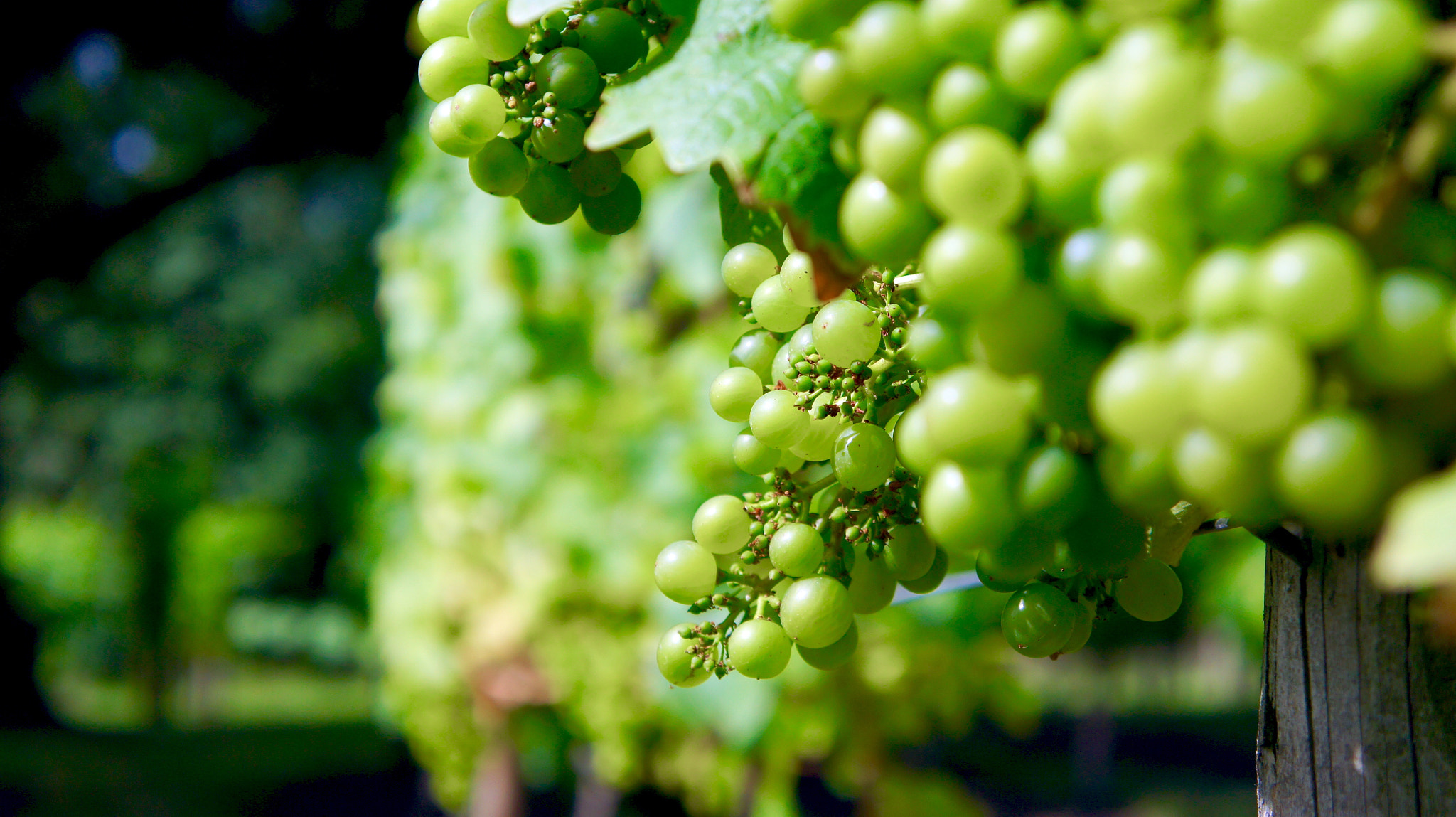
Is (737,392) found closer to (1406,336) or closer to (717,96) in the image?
(717,96)

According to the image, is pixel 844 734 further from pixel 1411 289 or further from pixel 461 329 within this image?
pixel 1411 289

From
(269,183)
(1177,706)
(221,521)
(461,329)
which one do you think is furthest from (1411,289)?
(1177,706)

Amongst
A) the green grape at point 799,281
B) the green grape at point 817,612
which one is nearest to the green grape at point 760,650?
the green grape at point 817,612

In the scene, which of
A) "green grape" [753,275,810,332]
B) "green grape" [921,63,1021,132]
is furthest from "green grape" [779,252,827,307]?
"green grape" [921,63,1021,132]

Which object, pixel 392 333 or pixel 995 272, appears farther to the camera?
pixel 392 333

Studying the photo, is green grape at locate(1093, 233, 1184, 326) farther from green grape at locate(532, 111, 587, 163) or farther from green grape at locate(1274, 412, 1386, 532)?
green grape at locate(532, 111, 587, 163)

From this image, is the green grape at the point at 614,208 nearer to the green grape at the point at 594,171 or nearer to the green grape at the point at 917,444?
the green grape at the point at 594,171

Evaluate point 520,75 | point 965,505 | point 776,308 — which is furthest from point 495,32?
point 965,505
